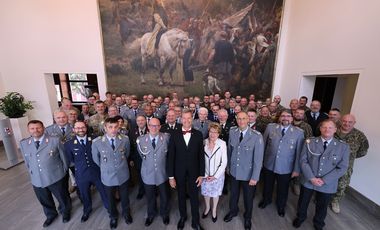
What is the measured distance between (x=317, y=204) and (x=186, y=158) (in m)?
2.35

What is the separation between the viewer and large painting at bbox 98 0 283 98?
643 centimetres

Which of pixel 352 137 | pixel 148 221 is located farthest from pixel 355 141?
pixel 148 221

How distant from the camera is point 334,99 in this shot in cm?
731

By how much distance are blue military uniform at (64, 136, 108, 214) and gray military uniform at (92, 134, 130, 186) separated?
21cm

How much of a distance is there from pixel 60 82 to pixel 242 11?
10200 millimetres

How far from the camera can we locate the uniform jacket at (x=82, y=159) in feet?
9.09

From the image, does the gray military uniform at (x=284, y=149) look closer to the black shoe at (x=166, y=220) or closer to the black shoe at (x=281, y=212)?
the black shoe at (x=281, y=212)

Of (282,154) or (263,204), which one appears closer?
(282,154)

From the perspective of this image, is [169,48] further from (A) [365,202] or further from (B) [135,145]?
(A) [365,202]

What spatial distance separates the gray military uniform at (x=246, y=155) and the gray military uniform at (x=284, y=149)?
560 mm

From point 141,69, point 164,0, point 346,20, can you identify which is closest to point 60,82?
point 141,69

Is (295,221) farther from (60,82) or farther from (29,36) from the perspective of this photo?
(60,82)

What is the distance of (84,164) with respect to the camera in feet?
9.28

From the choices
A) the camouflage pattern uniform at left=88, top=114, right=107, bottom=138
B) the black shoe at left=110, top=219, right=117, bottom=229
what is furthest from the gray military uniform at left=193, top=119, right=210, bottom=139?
the black shoe at left=110, top=219, right=117, bottom=229
